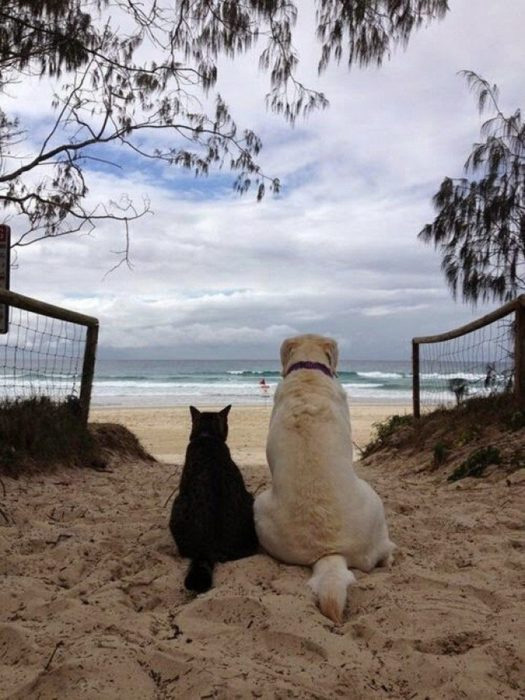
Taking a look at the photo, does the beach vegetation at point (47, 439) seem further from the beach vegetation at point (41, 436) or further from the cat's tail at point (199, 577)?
the cat's tail at point (199, 577)

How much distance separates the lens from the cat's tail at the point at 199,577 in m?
2.88

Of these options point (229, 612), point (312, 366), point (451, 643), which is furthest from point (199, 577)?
point (312, 366)

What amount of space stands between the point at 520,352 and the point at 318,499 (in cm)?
429

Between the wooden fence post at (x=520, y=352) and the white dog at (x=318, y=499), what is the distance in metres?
3.70

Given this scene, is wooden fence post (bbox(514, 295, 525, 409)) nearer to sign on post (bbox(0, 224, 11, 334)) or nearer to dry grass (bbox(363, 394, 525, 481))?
dry grass (bbox(363, 394, 525, 481))

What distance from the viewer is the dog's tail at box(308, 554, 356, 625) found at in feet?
8.54

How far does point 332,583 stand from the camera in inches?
108

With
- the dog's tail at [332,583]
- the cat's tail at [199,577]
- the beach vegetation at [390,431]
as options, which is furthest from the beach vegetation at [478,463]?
the cat's tail at [199,577]

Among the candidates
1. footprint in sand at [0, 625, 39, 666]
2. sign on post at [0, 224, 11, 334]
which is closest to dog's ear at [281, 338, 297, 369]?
footprint in sand at [0, 625, 39, 666]

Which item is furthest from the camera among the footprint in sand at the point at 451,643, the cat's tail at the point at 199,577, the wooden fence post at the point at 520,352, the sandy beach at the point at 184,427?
the sandy beach at the point at 184,427

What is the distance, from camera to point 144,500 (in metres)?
5.21

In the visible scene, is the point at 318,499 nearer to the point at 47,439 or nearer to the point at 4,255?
the point at 47,439

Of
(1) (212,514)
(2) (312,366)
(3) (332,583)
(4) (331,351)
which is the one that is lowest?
(3) (332,583)

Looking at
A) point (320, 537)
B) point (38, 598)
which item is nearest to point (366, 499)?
point (320, 537)
